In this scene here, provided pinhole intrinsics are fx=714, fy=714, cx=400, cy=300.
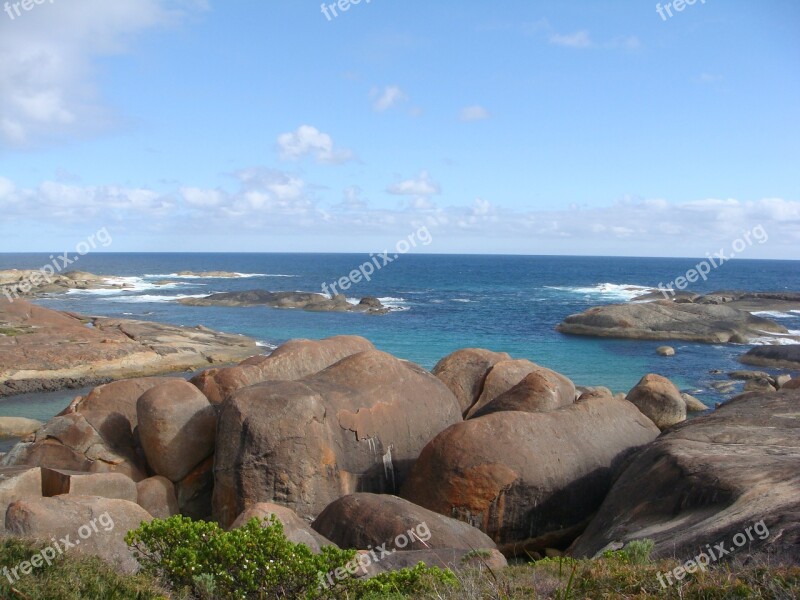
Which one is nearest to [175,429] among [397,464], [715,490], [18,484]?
[18,484]

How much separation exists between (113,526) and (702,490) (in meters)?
9.01

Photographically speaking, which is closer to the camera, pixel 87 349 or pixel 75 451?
pixel 75 451

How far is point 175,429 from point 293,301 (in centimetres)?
5047

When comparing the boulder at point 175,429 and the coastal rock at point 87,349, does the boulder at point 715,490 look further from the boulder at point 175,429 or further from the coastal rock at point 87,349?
the coastal rock at point 87,349

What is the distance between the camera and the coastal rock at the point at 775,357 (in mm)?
39125

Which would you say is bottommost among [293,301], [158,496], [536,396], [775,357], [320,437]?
[775,357]

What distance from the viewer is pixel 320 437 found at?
1370 cm

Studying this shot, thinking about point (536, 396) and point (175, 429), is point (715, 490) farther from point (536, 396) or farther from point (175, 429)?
point (175, 429)

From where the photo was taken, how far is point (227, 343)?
41.6 m

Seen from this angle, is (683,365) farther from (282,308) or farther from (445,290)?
(445,290)

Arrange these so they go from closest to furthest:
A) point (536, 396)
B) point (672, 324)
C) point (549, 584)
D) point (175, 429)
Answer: point (549, 584) < point (175, 429) < point (536, 396) < point (672, 324)

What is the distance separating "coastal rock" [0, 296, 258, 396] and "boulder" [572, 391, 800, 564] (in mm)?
26429

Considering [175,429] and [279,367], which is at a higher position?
[279,367]

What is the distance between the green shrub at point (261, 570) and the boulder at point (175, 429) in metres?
6.50
